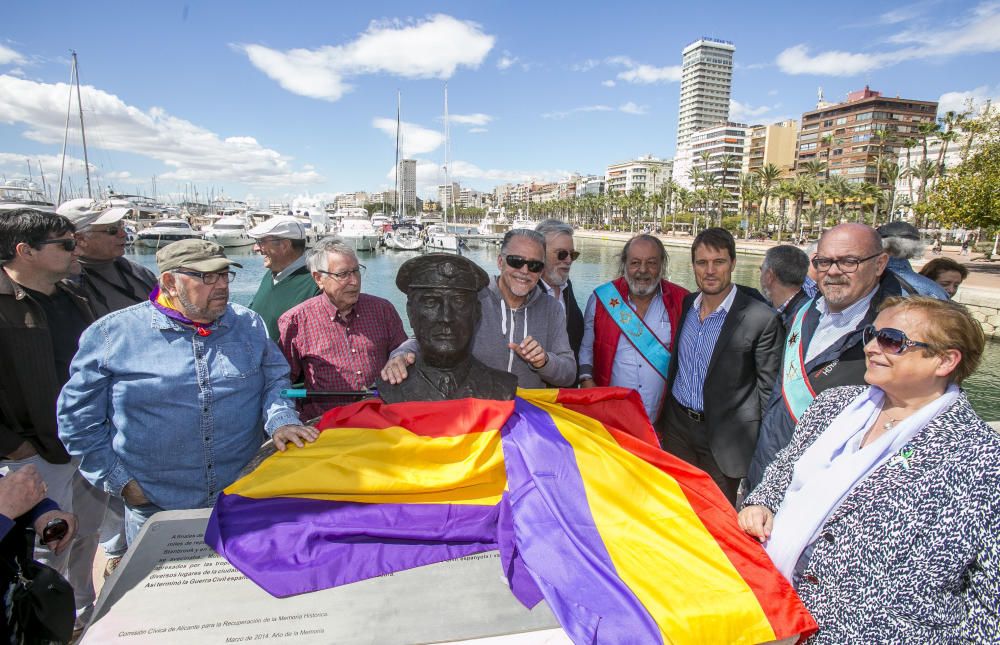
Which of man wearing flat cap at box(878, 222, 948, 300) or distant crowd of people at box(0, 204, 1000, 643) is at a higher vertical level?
man wearing flat cap at box(878, 222, 948, 300)

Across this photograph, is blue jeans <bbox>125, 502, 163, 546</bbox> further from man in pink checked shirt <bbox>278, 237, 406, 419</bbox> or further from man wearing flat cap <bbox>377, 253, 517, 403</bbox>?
man wearing flat cap <bbox>377, 253, 517, 403</bbox>

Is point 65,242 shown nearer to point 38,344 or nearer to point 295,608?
point 38,344

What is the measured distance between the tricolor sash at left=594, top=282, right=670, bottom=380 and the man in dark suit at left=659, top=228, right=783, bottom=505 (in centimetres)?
11

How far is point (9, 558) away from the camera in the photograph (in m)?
1.65

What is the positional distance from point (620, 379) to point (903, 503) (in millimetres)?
2032

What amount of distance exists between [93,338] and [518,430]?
1991mm

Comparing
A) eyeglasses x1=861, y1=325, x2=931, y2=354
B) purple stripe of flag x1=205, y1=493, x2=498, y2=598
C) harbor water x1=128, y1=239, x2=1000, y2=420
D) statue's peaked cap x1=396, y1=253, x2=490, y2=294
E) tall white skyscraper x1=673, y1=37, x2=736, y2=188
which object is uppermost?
tall white skyscraper x1=673, y1=37, x2=736, y2=188

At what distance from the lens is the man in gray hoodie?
112 inches

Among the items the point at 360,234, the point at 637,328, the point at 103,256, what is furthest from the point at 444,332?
the point at 360,234

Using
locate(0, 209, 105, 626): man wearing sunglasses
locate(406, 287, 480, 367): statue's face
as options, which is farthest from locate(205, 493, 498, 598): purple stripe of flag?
locate(0, 209, 105, 626): man wearing sunglasses

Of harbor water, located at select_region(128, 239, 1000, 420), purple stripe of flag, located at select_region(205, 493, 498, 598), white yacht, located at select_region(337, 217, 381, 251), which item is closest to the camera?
purple stripe of flag, located at select_region(205, 493, 498, 598)

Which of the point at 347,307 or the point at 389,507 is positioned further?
the point at 347,307

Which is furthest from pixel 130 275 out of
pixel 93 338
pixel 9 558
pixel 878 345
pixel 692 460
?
pixel 878 345

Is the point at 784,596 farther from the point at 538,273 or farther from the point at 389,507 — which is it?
the point at 538,273
